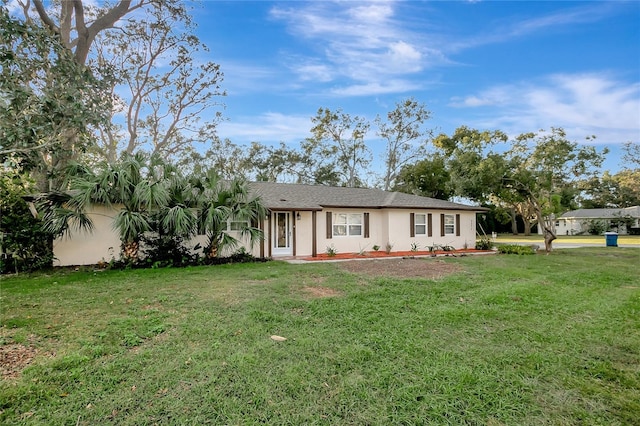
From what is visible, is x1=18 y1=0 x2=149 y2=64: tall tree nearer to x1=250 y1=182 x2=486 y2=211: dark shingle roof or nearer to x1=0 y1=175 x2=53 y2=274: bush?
x1=0 y1=175 x2=53 y2=274: bush

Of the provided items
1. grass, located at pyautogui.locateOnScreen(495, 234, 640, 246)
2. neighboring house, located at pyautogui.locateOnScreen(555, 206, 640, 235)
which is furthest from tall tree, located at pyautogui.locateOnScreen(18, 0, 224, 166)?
neighboring house, located at pyautogui.locateOnScreen(555, 206, 640, 235)

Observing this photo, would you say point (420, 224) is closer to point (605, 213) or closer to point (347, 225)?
point (347, 225)

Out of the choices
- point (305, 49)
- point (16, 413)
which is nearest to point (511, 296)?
point (16, 413)

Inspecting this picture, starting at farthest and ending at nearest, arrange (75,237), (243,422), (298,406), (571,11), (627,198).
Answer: (627,198) → (75,237) → (571,11) → (298,406) → (243,422)

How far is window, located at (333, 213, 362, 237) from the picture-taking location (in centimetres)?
1526

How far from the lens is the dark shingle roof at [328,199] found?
1396cm

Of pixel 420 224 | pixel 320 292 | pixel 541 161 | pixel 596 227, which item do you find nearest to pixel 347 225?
pixel 420 224

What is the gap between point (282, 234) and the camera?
14164 millimetres

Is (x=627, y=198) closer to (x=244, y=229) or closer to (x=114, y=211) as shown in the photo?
(x=244, y=229)

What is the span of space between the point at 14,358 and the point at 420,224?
1570 cm

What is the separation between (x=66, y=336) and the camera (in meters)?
4.18

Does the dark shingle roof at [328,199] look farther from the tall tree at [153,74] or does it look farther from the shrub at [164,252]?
the tall tree at [153,74]

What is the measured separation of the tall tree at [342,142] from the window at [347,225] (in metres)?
17.2

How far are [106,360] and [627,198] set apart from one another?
5897 centimetres
